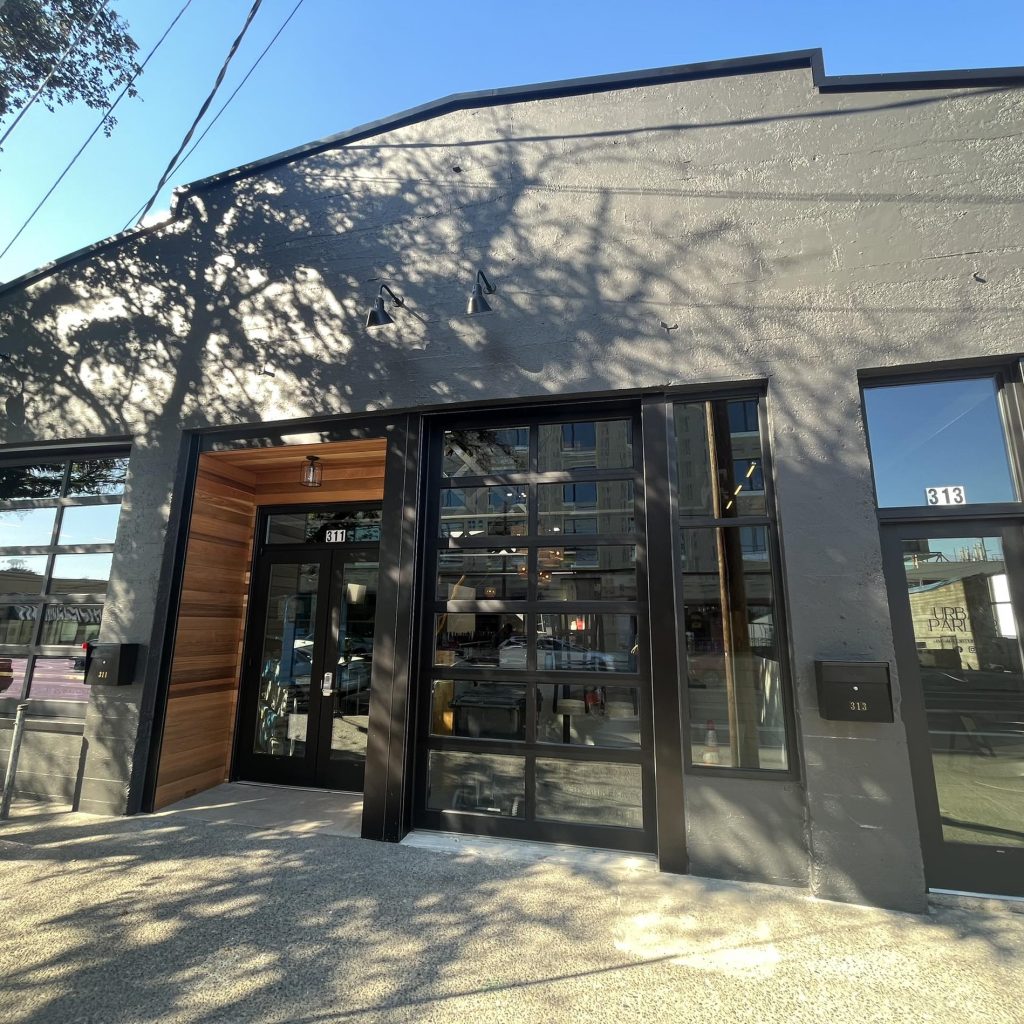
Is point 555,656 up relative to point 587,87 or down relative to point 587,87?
down

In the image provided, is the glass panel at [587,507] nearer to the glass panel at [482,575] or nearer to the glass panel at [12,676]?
the glass panel at [482,575]

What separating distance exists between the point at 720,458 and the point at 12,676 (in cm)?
668

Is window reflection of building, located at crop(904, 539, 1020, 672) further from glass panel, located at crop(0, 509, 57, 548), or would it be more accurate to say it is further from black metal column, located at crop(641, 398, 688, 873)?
glass panel, located at crop(0, 509, 57, 548)

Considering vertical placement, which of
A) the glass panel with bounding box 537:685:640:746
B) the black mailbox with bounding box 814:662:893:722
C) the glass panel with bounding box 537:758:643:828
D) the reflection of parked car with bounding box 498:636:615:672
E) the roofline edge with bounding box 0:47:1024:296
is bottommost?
the glass panel with bounding box 537:758:643:828

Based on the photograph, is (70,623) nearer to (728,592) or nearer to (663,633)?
(663,633)

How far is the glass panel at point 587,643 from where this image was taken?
4.03m

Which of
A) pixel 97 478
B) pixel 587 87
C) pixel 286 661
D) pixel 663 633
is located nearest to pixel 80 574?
pixel 97 478

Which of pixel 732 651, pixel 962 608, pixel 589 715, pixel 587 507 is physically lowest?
pixel 589 715

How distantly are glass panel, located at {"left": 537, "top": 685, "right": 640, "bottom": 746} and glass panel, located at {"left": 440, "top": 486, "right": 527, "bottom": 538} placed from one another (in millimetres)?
1270

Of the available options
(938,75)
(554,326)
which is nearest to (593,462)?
(554,326)

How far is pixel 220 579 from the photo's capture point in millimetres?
5434

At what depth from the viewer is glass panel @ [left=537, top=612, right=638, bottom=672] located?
403 centimetres

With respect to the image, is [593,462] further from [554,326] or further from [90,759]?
[90,759]

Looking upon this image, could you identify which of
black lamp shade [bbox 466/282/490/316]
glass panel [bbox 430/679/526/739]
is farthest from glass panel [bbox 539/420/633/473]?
glass panel [bbox 430/679/526/739]
